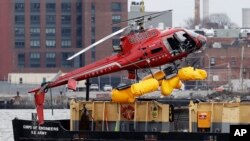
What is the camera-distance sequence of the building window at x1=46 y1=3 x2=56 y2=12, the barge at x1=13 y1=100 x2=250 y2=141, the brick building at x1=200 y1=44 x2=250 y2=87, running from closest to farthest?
1. the barge at x1=13 y1=100 x2=250 y2=141
2. the brick building at x1=200 y1=44 x2=250 y2=87
3. the building window at x1=46 y1=3 x2=56 y2=12

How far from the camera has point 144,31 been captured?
53094 millimetres

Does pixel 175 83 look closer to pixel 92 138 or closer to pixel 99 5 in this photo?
pixel 92 138

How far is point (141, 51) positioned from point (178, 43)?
4.97 ft

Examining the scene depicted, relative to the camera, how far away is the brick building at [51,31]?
183 meters

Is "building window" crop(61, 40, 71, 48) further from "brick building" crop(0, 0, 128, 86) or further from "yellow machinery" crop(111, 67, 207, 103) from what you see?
"yellow machinery" crop(111, 67, 207, 103)

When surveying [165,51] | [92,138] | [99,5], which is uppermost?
[99,5]

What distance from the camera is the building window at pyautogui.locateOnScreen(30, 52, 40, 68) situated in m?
185

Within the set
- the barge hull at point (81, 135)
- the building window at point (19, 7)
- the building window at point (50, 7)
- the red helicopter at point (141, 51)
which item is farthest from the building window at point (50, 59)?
the red helicopter at point (141, 51)

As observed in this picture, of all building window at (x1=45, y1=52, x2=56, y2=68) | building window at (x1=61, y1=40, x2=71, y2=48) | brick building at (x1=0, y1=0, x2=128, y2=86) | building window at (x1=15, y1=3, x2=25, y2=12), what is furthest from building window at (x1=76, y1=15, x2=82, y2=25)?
building window at (x1=15, y1=3, x2=25, y2=12)

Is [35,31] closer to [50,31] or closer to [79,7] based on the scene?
[50,31]

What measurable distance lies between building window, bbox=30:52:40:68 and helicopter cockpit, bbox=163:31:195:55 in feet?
433

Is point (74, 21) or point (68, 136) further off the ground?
point (74, 21)

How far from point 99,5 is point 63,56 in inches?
342

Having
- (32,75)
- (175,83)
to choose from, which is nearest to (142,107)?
(175,83)
